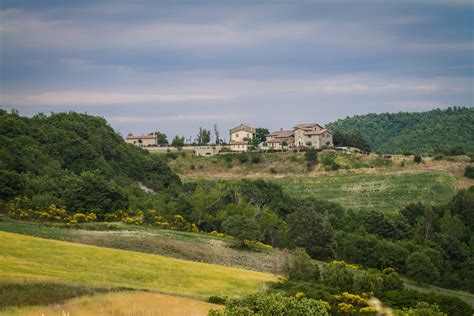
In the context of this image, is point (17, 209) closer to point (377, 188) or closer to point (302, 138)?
point (377, 188)

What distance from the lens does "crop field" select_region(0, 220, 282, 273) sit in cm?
5900

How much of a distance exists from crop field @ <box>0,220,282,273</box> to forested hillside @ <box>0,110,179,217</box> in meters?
11.2

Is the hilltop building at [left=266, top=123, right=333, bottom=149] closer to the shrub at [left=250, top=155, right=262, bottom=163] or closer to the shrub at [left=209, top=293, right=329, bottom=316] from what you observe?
the shrub at [left=250, top=155, right=262, bottom=163]

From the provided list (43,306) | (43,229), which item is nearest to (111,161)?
(43,229)

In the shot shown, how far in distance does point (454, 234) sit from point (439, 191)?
35572 mm

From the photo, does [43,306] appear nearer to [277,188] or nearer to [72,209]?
[72,209]

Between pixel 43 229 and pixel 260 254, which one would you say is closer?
pixel 43 229

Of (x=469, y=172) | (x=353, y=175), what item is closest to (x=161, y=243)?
(x=353, y=175)

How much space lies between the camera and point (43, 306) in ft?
94.5

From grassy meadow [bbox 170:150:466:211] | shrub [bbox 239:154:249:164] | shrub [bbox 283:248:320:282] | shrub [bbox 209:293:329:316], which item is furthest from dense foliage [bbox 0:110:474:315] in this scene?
shrub [bbox 239:154:249:164]

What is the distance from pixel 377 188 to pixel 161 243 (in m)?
73.9

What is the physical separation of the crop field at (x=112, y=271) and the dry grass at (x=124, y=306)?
3.61 m

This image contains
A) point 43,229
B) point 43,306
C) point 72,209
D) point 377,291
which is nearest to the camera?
point 43,306

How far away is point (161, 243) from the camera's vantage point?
207 ft
